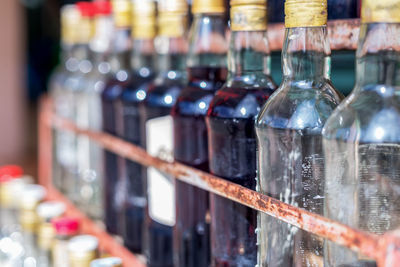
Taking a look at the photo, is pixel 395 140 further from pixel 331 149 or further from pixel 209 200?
pixel 209 200

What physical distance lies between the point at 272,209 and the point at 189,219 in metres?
0.21

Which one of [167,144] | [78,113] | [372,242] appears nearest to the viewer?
[372,242]

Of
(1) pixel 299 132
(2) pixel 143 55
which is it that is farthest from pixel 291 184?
(2) pixel 143 55

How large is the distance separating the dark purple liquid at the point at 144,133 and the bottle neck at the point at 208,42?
97 millimetres

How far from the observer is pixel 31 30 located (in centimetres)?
383

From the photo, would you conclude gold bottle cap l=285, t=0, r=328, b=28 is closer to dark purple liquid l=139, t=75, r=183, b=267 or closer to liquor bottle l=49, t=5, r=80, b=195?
dark purple liquid l=139, t=75, r=183, b=267

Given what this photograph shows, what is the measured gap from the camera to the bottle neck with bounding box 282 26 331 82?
1.70 ft

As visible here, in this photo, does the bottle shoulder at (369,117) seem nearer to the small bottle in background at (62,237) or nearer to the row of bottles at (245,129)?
the row of bottles at (245,129)

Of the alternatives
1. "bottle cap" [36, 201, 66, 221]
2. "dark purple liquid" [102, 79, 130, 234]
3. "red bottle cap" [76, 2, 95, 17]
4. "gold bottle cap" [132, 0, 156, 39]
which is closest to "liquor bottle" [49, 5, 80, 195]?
"red bottle cap" [76, 2, 95, 17]

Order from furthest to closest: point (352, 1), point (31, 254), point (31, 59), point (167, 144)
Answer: point (31, 59)
point (31, 254)
point (167, 144)
point (352, 1)

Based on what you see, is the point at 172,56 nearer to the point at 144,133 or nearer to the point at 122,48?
the point at 144,133

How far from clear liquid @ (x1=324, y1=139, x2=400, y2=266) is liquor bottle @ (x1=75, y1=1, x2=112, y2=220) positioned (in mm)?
702

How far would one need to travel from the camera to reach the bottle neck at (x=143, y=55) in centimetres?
93

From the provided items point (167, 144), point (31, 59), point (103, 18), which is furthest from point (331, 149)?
point (31, 59)
